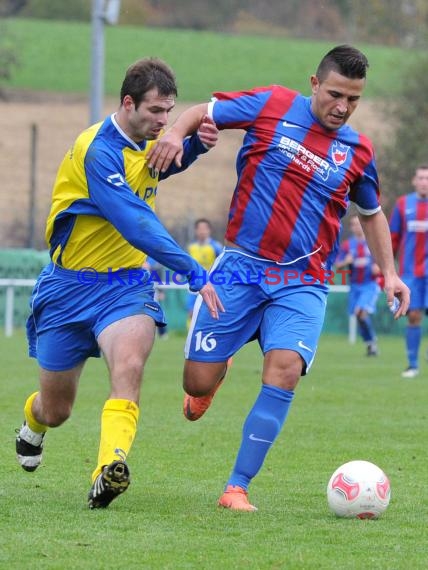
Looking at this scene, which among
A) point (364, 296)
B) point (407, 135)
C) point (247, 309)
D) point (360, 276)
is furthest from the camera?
point (407, 135)

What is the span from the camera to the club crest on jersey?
263 inches

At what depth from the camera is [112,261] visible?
6.54 m

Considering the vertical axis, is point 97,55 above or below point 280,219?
below

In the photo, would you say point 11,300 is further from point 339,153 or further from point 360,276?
point 339,153

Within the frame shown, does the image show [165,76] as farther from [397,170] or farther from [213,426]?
[397,170]

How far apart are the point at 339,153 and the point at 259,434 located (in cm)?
150

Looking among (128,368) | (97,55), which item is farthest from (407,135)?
(128,368)

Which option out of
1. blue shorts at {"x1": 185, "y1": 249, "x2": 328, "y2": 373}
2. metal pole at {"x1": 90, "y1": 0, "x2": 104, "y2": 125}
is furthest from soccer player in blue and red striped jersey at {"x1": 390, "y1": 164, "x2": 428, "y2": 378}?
blue shorts at {"x1": 185, "y1": 249, "x2": 328, "y2": 373}

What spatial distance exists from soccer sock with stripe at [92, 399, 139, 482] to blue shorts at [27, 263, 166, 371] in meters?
0.44

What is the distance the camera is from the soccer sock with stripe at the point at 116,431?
19.7ft

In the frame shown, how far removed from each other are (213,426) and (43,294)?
3.80 metres

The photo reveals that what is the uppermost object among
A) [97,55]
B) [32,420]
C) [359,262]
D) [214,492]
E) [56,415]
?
[56,415]

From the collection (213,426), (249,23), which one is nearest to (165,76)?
(213,426)

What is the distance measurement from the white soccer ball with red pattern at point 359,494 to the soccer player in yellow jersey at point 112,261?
1008mm
